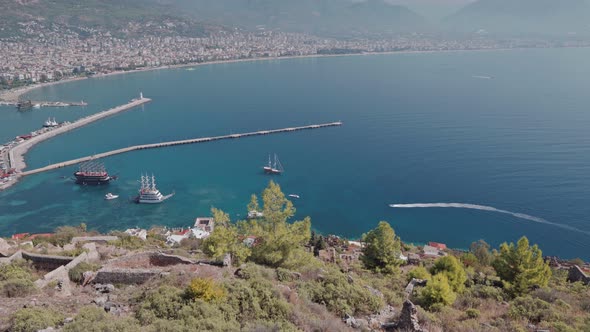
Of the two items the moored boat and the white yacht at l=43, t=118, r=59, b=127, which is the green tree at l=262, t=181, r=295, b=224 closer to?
the moored boat

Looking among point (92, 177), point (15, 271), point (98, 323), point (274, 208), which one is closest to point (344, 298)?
point (274, 208)

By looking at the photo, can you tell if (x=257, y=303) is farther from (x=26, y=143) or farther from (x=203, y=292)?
(x=26, y=143)

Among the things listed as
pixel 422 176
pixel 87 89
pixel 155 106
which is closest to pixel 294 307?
pixel 422 176

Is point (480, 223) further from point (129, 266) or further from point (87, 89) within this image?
point (87, 89)

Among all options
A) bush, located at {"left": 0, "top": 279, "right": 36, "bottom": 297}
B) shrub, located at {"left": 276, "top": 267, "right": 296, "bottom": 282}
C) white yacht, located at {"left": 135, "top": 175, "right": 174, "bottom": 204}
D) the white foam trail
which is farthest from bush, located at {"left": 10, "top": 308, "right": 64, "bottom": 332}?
the white foam trail

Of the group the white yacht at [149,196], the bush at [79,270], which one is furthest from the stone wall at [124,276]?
the white yacht at [149,196]
